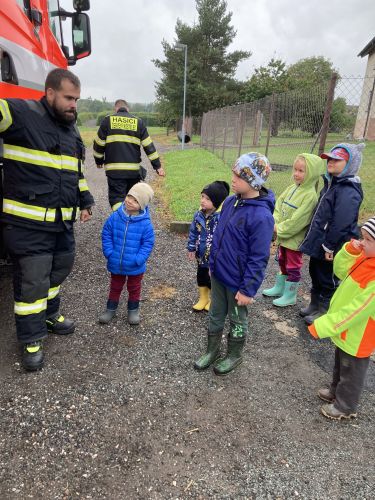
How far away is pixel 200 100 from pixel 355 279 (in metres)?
38.7

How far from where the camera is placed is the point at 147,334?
341 cm

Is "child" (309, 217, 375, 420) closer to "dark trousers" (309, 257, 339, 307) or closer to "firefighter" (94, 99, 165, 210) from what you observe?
"dark trousers" (309, 257, 339, 307)

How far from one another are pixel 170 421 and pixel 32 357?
1192 mm

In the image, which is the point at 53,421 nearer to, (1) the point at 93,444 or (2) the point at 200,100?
(1) the point at 93,444

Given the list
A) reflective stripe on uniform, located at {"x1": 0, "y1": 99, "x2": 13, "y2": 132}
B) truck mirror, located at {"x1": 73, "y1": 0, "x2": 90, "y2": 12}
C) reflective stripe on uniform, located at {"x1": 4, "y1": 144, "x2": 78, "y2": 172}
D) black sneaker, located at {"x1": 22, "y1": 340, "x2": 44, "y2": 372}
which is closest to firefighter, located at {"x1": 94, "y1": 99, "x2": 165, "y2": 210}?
truck mirror, located at {"x1": 73, "y1": 0, "x2": 90, "y2": 12}

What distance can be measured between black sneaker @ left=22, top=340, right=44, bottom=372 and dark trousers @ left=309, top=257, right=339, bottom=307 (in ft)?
8.82

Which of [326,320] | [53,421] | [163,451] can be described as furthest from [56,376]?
[326,320]

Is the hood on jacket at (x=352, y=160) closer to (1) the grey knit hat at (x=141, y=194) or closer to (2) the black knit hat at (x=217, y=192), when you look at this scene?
(2) the black knit hat at (x=217, y=192)

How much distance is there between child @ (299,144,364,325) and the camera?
10.9 ft

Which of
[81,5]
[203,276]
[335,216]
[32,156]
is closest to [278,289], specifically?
[203,276]

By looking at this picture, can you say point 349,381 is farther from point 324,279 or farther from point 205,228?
point 205,228

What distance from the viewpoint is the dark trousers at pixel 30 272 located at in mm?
2676

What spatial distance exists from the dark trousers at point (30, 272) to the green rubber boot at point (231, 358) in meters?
1.43

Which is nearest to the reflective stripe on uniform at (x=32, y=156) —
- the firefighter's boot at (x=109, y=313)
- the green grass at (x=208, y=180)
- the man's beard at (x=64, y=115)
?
the man's beard at (x=64, y=115)
